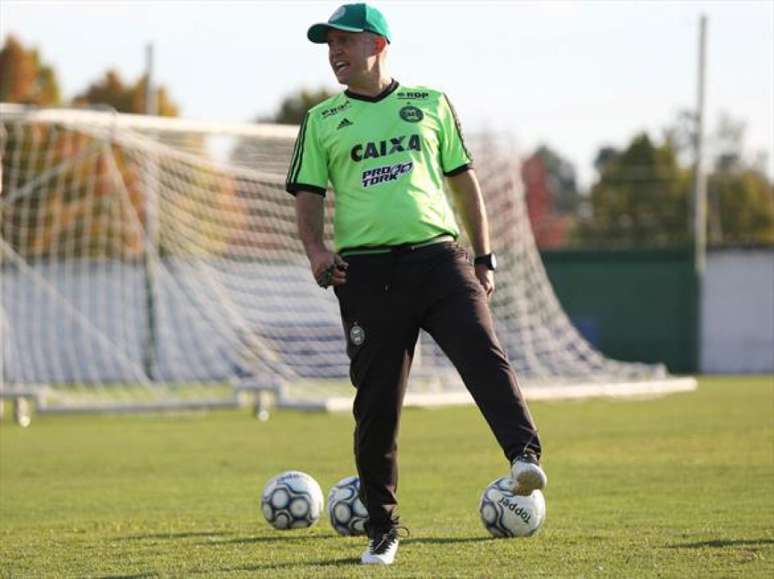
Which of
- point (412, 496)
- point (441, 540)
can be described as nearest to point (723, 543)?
point (441, 540)

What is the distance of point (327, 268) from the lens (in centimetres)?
698

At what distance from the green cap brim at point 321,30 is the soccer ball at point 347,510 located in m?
2.26

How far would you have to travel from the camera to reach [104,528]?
899 centimetres

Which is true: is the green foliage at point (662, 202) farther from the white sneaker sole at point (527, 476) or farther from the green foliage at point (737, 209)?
the white sneaker sole at point (527, 476)

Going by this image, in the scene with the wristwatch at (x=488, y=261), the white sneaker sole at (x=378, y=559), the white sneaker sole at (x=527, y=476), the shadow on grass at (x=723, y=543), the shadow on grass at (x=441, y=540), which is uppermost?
the wristwatch at (x=488, y=261)

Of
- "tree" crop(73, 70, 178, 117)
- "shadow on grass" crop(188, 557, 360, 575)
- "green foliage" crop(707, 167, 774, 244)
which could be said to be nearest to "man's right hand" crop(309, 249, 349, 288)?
"shadow on grass" crop(188, 557, 360, 575)

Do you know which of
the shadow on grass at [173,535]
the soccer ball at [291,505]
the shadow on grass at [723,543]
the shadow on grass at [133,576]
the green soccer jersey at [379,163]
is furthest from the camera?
the soccer ball at [291,505]

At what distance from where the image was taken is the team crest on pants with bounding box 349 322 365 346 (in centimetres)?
707

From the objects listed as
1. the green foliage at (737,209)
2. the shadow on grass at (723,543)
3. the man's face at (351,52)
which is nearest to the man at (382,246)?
the man's face at (351,52)

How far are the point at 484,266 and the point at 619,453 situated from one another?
6914mm

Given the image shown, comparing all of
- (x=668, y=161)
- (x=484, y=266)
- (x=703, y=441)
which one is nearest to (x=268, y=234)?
(x=703, y=441)

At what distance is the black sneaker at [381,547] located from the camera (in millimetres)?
7090

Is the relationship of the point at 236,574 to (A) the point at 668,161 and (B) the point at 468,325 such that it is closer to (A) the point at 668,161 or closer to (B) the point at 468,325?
(B) the point at 468,325

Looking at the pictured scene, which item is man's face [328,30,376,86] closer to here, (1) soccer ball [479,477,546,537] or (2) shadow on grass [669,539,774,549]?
(1) soccer ball [479,477,546,537]
